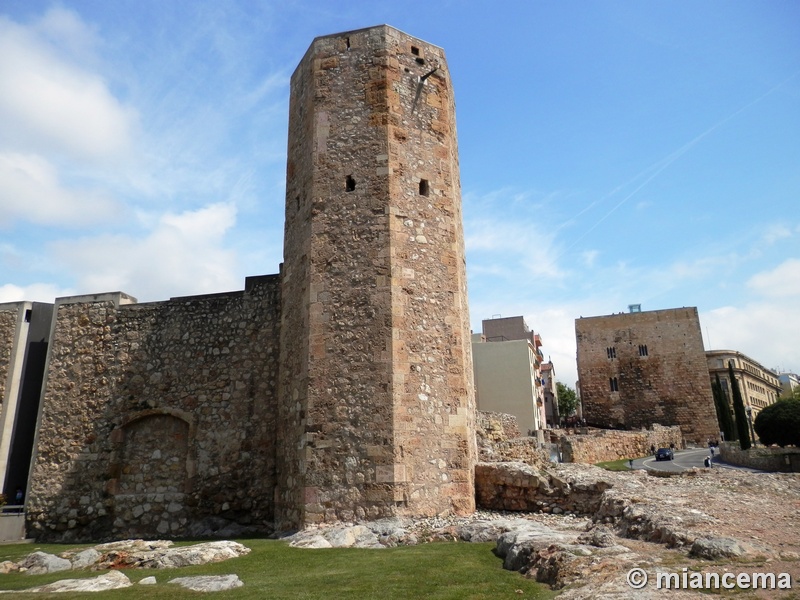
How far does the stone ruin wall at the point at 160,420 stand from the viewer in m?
13.2

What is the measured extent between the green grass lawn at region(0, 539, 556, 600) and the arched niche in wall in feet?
17.4

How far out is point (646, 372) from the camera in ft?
157

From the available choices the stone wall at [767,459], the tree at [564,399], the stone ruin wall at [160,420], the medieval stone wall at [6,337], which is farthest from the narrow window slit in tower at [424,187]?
the tree at [564,399]

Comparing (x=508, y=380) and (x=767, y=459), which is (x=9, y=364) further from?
(x=508, y=380)

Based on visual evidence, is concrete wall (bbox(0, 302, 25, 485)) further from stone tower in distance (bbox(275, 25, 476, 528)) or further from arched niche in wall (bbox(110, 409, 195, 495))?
stone tower in distance (bbox(275, 25, 476, 528))

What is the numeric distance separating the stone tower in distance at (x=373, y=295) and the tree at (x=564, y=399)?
217 feet

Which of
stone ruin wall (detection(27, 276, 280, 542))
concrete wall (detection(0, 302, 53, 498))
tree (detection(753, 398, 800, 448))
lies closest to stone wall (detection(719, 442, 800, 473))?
tree (detection(753, 398, 800, 448))

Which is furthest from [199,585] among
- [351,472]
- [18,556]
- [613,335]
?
[613,335]

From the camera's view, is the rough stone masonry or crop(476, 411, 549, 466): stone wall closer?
the rough stone masonry

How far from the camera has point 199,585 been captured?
21.7 feet

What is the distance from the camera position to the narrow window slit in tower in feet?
40.0

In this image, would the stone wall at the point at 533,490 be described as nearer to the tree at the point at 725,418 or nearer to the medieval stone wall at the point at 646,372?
the medieval stone wall at the point at 646,372

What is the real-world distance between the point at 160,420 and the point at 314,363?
5.47 metres

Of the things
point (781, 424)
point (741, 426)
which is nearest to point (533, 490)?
point (781, 424)
